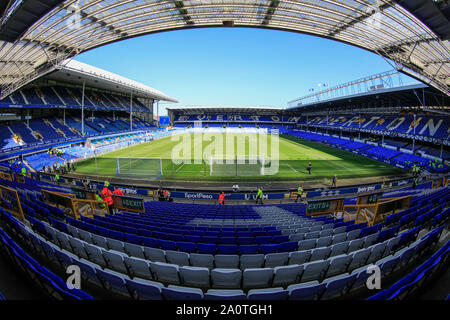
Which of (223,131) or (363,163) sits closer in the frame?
(363,163)

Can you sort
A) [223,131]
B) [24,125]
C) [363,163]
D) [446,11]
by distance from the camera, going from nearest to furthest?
[446,11]
[363,163]
[24,125]
[223,131]

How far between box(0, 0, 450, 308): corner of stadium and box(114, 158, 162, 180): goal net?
1.02ft

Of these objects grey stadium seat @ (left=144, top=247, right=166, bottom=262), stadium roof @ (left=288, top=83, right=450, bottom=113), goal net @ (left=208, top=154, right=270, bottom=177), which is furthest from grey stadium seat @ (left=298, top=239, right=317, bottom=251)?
stadium roof @ (left=288, top=83, right=450, bottom=113)

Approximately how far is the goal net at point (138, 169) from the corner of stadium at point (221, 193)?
0.31 meters

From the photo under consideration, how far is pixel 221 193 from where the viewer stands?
14.5 meters

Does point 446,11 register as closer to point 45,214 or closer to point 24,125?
point 45,214

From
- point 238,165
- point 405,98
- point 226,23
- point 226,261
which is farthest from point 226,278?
point 405,98

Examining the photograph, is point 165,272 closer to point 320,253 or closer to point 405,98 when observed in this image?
point 320,253

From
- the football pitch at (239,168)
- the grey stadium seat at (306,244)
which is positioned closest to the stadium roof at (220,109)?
the football pitch at (239,168)

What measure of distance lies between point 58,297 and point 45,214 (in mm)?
5044

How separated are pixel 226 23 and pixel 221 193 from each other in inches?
584

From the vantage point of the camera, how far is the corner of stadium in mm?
3961

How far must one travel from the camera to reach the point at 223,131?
243 ft
